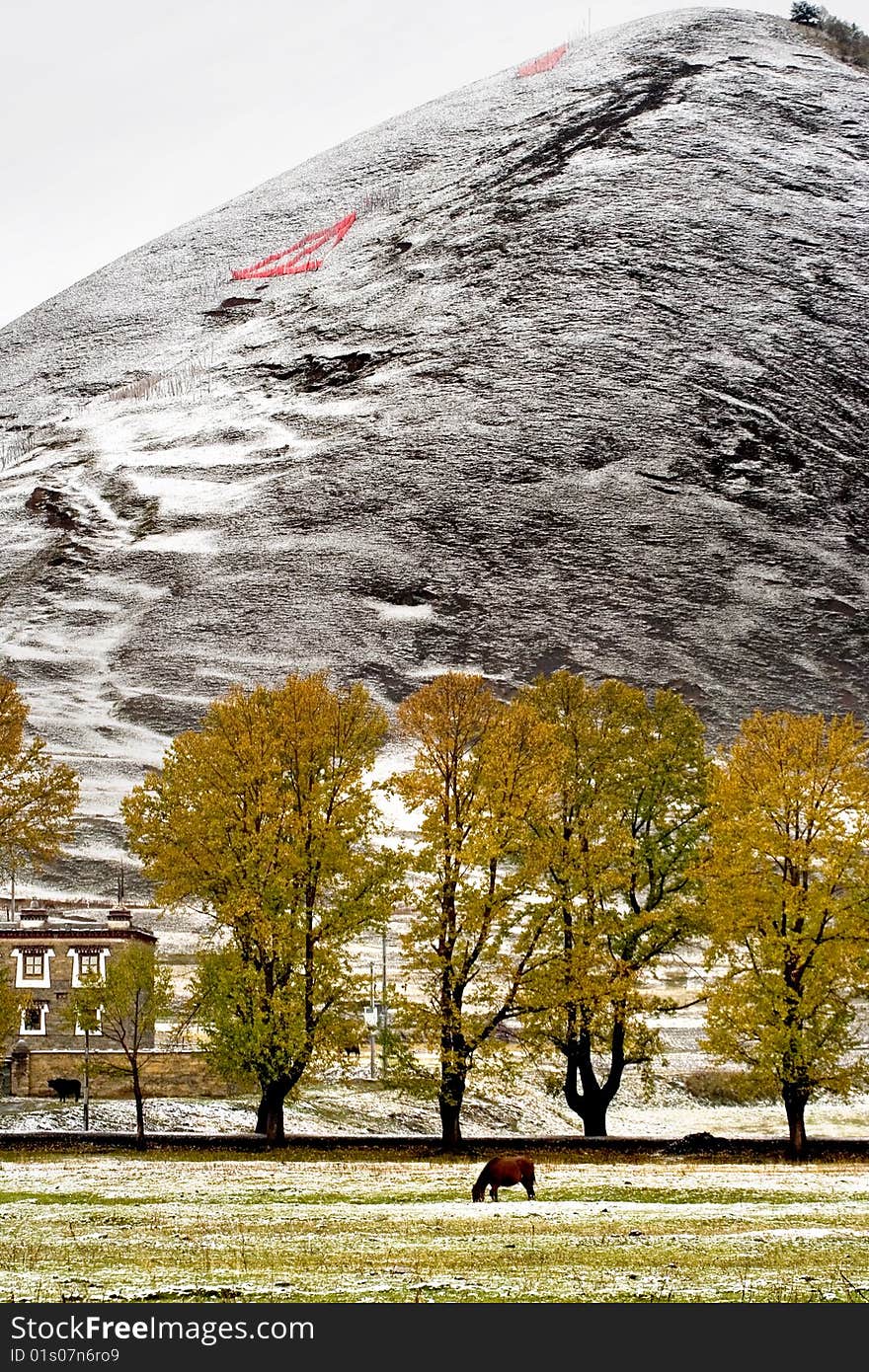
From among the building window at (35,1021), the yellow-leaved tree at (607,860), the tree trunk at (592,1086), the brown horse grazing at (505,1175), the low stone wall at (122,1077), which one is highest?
the yellow-leaved tree at (607,860)

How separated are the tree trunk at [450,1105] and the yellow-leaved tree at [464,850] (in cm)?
2

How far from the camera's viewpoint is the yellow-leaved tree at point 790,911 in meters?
37.3

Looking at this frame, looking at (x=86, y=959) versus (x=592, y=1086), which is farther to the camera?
(x=86, y=959)

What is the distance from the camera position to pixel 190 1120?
48.2 metres

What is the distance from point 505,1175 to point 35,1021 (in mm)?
38786

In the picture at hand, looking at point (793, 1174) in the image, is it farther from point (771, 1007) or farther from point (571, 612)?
point (571, 612)

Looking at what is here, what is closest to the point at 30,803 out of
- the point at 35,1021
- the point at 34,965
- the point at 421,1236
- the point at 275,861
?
the point at 275,861

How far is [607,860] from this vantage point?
40.7m

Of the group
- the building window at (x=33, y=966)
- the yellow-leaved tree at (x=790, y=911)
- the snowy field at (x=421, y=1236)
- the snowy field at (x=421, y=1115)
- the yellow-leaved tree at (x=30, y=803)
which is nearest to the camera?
the snowy field at (x=421, y=1236)

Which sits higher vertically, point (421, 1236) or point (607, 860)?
point (607, 860)

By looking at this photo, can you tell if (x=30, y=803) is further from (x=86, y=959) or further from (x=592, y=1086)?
(x=86, y=959)

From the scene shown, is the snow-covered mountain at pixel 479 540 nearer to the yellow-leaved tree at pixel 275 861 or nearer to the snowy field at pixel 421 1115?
the snowy field at pixel 421 1115

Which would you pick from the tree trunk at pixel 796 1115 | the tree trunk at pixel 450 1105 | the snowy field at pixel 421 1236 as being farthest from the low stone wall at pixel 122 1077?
the tree trunk at pixel 796 1115

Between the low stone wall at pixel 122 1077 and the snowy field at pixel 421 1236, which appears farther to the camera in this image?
the low stone wall at pixel 122 1077
